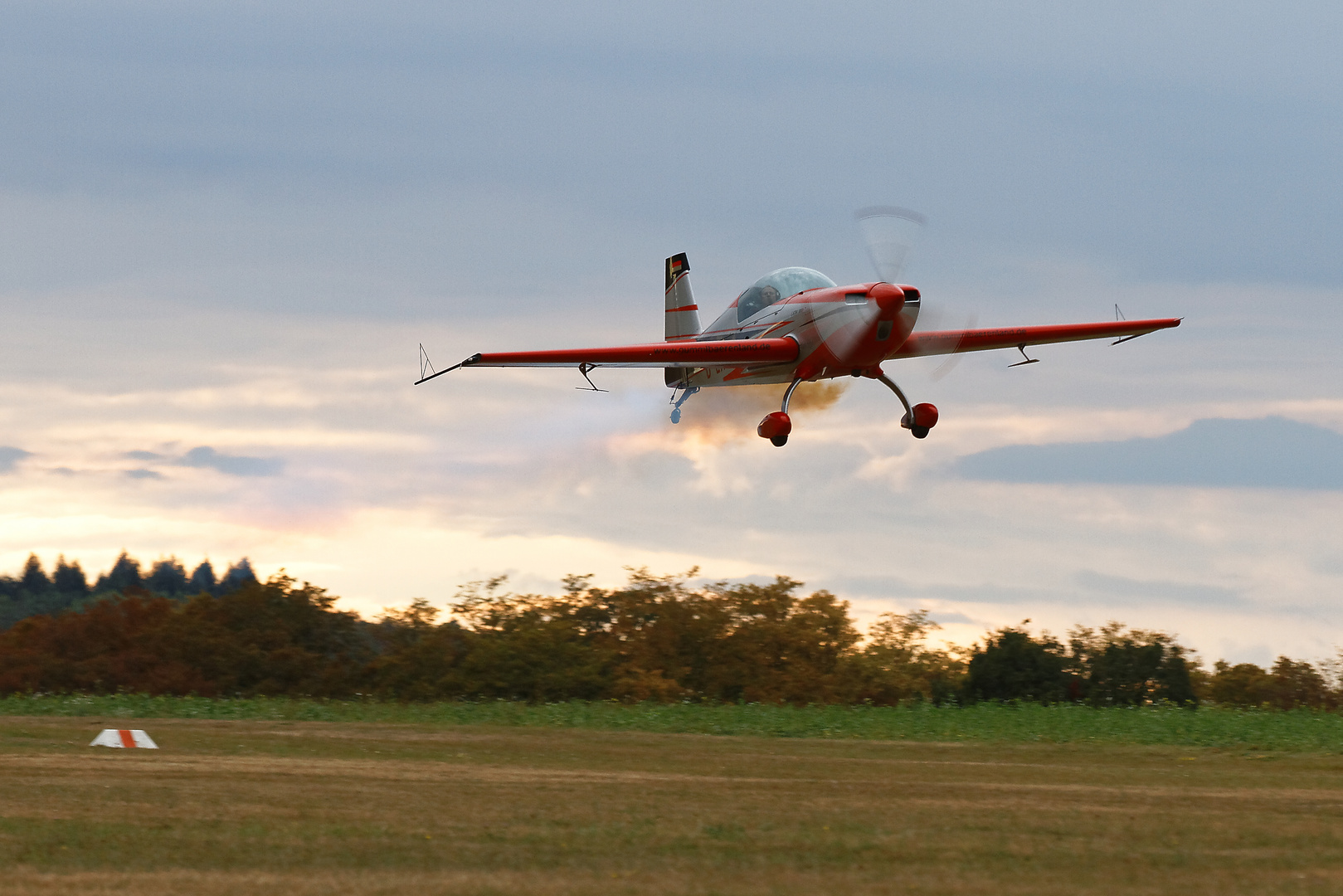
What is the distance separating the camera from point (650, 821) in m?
15.2

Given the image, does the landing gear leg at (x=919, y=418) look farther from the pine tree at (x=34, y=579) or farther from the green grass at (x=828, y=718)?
the pine tree at (x=34, y=579)

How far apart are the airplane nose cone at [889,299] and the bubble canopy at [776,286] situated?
1.96m

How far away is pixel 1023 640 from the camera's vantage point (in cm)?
4572

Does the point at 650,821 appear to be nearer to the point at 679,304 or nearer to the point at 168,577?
the point at 679,304

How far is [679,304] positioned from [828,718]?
993 cm

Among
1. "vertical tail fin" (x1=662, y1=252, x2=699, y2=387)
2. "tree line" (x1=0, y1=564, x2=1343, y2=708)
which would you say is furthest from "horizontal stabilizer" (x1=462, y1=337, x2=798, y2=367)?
"tree line" (x1=0, y1=564, x2=1343, y2=708)

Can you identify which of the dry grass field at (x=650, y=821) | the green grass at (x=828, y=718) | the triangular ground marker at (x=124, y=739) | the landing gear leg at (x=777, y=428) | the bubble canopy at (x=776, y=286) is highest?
the bubble canopy at (x=776, y=286)

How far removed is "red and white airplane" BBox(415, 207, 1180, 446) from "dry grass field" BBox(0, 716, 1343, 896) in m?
6.07

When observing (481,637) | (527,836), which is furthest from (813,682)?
(527,836)

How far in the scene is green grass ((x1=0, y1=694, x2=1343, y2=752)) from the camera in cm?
2859

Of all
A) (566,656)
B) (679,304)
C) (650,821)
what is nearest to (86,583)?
(566,656)

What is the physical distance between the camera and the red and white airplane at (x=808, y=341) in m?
22.8

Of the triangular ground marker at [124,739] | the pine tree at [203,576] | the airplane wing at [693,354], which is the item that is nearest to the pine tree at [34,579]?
the pine tree at [203,576]

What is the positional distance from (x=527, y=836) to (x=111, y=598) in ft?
120
